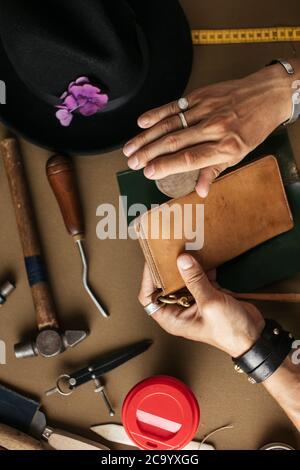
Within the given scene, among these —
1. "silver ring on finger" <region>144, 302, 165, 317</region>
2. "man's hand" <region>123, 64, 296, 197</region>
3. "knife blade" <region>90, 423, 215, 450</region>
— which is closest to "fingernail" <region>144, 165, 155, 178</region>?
"man's hand" <region>123, 64, 296, 197</region>

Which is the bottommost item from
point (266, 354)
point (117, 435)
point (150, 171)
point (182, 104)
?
point (117, 435)

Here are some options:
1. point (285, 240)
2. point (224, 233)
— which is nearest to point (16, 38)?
point (224, 233)

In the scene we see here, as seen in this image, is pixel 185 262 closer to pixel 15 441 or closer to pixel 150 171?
pixel 150 171

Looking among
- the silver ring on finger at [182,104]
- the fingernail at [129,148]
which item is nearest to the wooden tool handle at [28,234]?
the fingernail at [129,148]

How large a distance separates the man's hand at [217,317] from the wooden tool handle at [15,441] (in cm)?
37

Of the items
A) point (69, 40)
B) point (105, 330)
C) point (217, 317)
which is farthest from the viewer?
point (105, 330)

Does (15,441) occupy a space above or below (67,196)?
below

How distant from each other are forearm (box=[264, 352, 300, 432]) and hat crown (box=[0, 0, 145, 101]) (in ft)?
2.00

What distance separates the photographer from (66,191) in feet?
3.15

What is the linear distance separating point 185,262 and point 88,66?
383 millimetres

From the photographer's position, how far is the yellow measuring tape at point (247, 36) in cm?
104

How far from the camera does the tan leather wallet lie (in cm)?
90

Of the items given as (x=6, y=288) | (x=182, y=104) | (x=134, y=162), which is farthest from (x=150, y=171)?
(x=6, y=288)

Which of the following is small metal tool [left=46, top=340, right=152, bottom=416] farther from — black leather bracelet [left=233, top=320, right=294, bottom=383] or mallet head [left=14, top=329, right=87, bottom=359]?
black leather bracelet [left=233, top=320, right=294, bottom=383]
